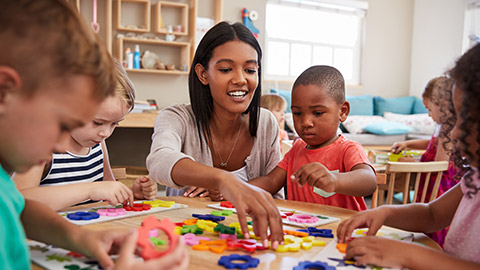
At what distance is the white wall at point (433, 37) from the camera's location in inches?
242

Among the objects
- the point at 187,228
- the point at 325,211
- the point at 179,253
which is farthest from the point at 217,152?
the point at 179,253

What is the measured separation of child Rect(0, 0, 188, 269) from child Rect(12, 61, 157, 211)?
0.48 metres

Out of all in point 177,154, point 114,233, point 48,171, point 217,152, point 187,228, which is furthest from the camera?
point 217,152

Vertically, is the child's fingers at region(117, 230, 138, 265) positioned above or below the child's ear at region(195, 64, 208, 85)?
below

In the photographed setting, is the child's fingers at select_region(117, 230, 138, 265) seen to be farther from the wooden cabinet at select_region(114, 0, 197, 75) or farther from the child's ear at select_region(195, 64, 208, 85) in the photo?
the wooden cabinet at select_region(114, 0, 197, 75)

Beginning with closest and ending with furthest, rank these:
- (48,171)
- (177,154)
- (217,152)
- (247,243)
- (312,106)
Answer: (247,243), (177,154), (48,171), (312,106), (217,152)

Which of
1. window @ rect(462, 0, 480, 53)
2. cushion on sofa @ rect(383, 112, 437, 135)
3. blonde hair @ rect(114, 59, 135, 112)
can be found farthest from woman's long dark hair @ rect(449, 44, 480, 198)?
window @ rect(462, 0, 480, 53)

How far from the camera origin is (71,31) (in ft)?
2.00

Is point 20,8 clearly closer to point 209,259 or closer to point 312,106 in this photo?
point 209,259

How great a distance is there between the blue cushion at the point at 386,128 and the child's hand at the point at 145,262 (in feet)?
16.6

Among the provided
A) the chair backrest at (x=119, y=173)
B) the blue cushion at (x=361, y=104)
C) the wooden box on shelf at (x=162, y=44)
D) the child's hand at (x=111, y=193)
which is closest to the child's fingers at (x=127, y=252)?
the child's hand at (x=111, y=193)

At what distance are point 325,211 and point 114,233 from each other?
2.37 ft

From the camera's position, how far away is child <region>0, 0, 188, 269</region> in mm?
568

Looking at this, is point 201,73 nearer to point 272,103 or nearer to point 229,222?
point 229,222
